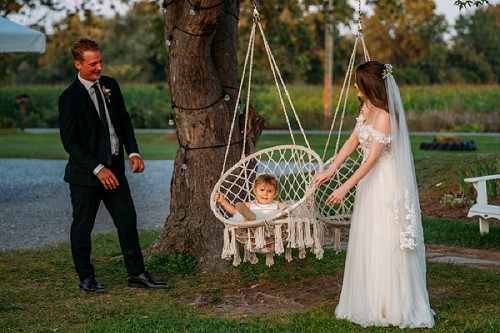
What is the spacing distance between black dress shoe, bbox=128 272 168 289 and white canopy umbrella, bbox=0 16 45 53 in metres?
7.42

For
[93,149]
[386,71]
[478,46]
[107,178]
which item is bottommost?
[107,178]

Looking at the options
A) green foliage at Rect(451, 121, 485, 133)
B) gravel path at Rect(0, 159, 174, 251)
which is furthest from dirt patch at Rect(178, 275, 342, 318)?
green foliage at Rect(451, 121, 485, 133)

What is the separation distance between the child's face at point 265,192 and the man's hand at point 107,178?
115 cm

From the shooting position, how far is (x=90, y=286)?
6570mm

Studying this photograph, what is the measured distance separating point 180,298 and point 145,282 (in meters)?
0.38

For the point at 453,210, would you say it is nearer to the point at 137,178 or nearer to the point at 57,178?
the point at 137,178

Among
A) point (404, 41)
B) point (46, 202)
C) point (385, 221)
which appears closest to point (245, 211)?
point (385, 221)

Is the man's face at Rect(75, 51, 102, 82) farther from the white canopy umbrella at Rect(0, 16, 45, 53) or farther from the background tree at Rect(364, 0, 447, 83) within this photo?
the background tree at Rect(364, 0, 447, 83)

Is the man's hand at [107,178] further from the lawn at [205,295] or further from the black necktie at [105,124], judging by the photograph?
the lawn at [205,295]

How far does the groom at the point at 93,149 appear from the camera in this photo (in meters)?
6.19

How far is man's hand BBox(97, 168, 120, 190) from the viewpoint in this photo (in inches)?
241

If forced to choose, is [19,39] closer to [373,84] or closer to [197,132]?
[197,132]

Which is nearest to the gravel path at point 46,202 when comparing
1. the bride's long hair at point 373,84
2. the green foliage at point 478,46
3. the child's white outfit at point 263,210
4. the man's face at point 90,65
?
the child's white outfit at point 263,210

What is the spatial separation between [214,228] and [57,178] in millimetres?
8832
